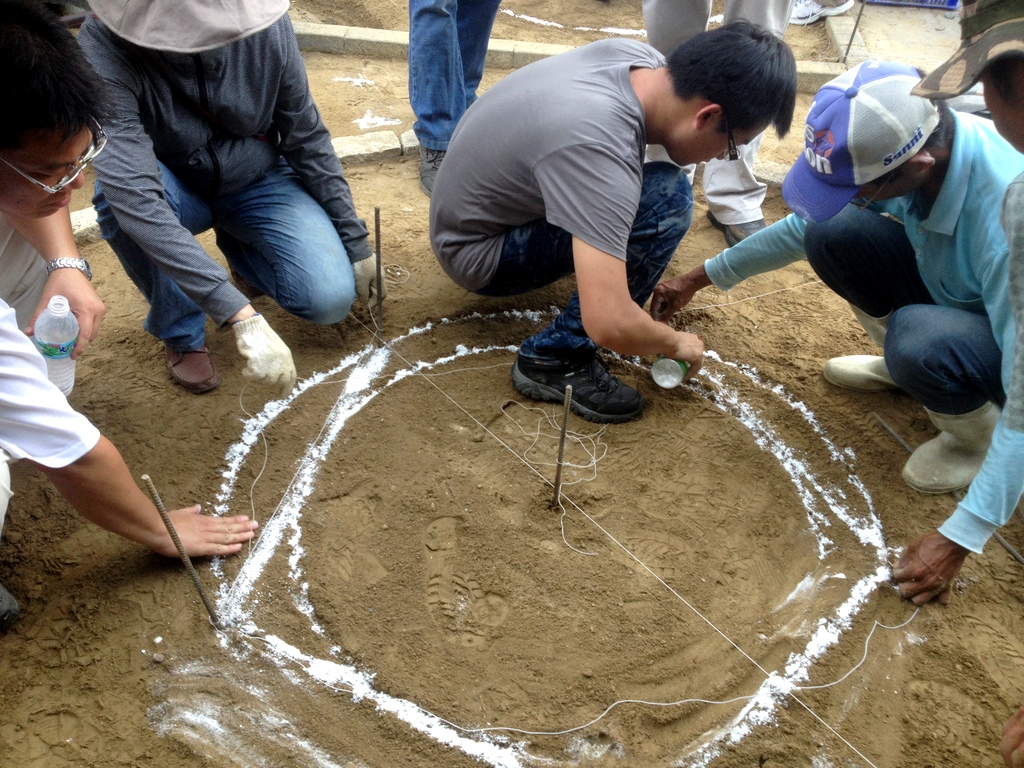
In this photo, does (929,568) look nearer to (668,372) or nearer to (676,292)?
(668,372)

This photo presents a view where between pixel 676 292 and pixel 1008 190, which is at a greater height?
pixel 1008 190

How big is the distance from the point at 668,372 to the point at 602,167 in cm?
97

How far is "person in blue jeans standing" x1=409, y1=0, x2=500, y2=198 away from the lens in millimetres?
3855

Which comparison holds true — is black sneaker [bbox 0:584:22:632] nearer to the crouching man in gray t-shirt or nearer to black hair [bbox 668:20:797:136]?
the crouching man in gray t-shirt

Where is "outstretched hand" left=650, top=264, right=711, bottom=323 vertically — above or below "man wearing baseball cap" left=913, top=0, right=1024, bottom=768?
below

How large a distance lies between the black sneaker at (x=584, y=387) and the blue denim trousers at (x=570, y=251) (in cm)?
5

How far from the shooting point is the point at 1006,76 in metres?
1.67

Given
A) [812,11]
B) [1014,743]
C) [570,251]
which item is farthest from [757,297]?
[812,11]

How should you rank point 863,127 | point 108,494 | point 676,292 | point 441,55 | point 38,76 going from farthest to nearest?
point 441,55
point 676,292
point 863,127
point 108,494
point 38,76

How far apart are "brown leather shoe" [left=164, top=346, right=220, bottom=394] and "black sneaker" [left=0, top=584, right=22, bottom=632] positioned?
0.99 m

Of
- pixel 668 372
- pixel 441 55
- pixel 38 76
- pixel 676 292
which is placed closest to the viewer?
pixel 38 76

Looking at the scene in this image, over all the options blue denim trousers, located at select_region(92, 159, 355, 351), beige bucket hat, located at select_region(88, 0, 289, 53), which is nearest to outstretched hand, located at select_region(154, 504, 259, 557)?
blue denim trousers, located at select_region(92, 159, 355, 351)

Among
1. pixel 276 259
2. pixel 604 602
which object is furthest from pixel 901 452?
pixel 276 259

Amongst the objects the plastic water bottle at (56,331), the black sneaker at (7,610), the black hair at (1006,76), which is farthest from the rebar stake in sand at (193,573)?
the black hair at (1006,76)
